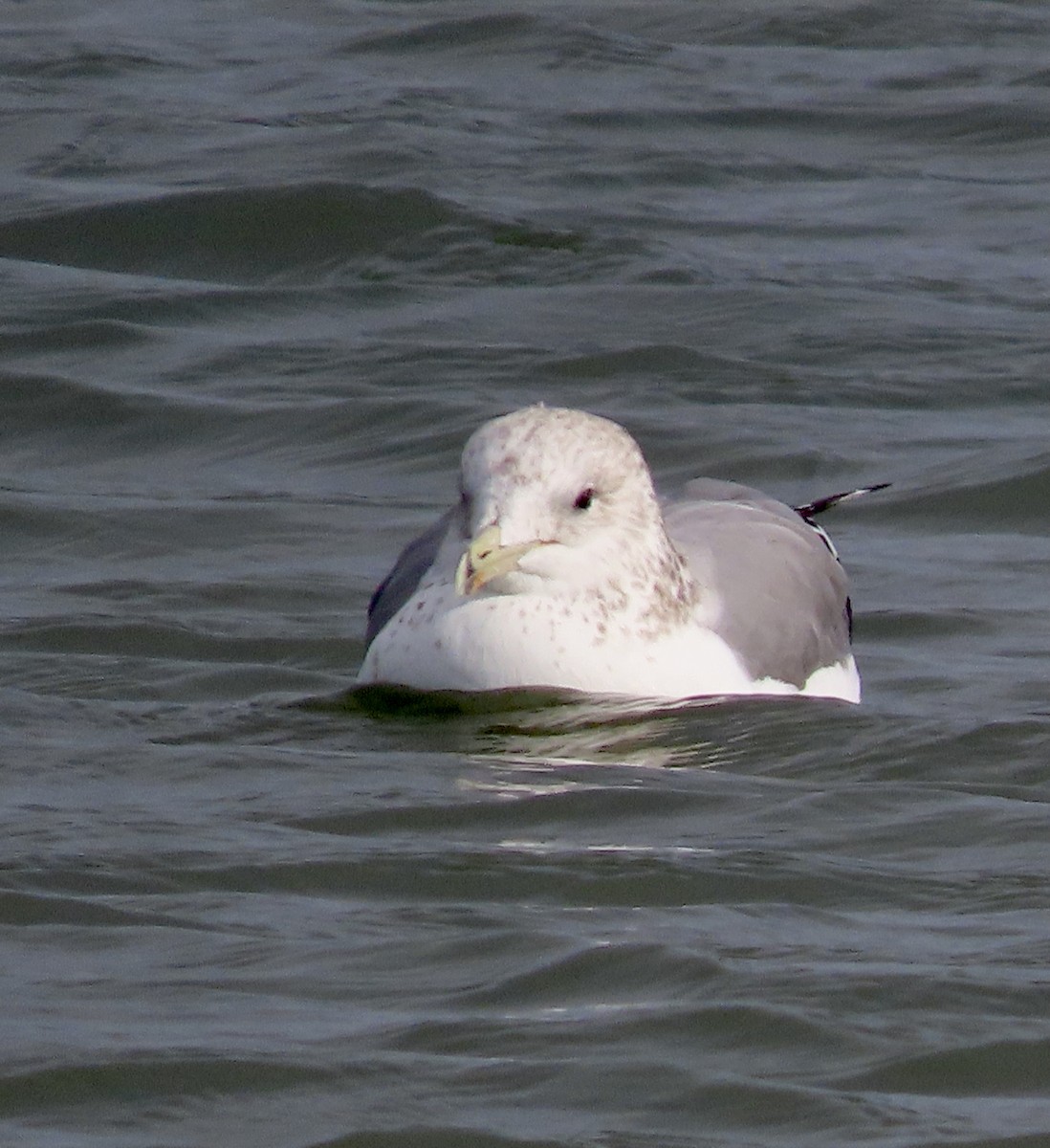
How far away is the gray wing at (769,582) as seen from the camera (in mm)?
7410

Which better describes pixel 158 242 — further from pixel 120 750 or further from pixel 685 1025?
pixel 685 1025

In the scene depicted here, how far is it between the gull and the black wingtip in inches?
38.4

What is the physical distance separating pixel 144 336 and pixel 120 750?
4.95m

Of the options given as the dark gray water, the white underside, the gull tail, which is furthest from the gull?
the gull tail

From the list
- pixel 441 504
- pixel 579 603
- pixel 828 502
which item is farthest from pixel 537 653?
pixel 441 504

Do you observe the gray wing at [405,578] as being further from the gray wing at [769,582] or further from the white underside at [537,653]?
the gray wing at [769,582]

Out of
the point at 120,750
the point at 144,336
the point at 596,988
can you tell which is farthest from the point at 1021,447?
the point at 596,988

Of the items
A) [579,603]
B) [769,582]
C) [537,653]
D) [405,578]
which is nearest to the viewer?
[537,653]

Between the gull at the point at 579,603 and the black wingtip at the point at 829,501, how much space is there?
98 cm

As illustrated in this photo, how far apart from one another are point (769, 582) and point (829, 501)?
143 cm

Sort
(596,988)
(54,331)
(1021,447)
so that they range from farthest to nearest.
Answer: (54,331)
(1021,447)
(596,988)

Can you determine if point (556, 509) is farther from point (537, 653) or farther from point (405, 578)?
point (405, 578)

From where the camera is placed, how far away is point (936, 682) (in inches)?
310

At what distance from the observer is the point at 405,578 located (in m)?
7.73
